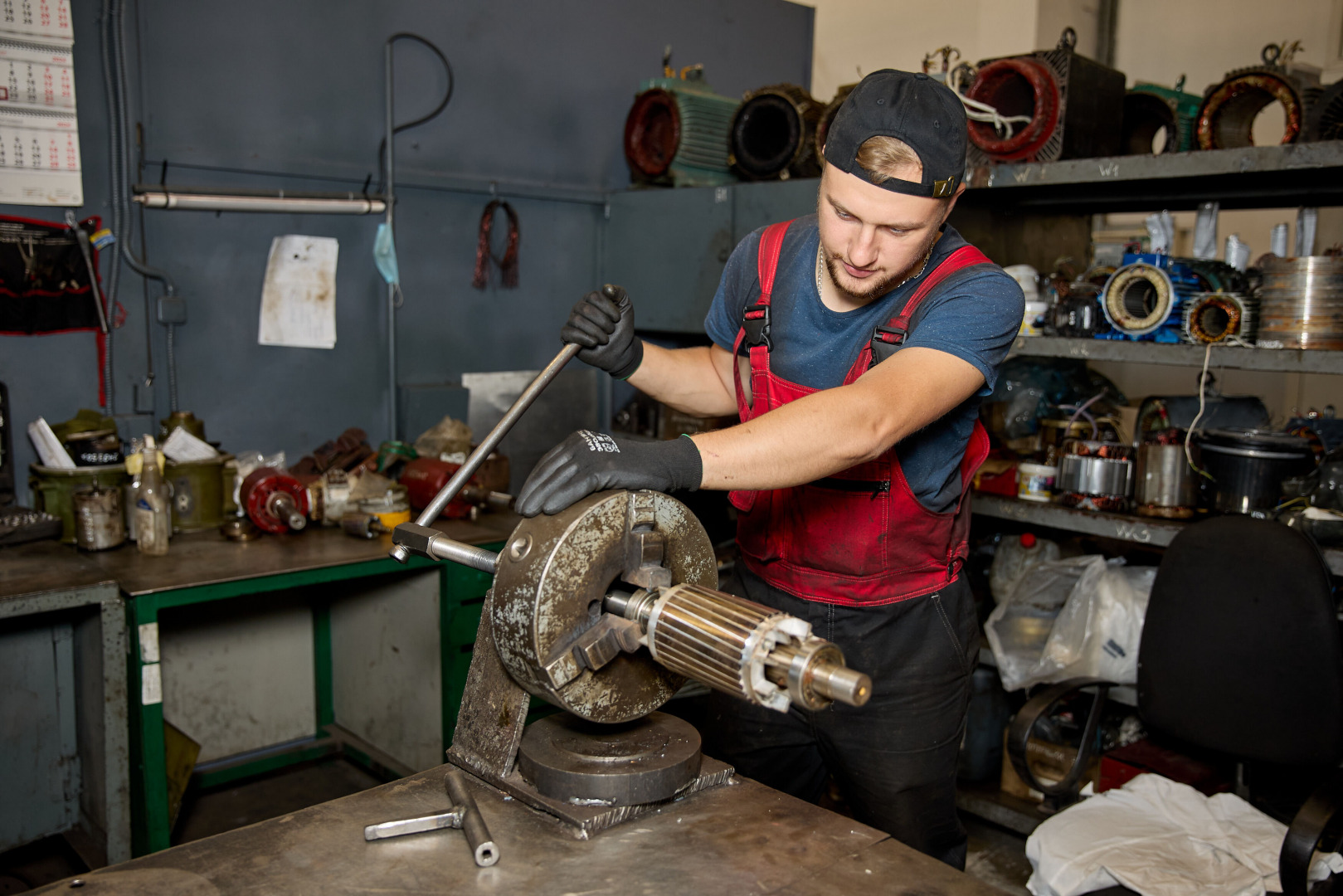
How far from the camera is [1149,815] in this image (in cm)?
192

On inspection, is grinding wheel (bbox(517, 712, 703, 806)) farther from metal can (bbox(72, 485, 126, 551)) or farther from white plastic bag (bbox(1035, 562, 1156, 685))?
metal can (bbox(72, 485, 126, 551))

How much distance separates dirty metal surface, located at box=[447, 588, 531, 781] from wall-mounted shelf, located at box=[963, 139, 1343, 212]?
168 centimetres

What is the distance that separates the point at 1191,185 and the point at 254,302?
8.26 ft

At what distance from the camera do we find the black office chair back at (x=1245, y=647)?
1.74m

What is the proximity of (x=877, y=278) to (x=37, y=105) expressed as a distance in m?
2.12

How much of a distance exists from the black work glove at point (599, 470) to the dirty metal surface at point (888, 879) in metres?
0.41

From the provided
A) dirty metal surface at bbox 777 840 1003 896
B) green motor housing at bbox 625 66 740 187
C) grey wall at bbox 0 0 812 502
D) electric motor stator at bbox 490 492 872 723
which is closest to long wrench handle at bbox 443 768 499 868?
electric motor stator at bbox 490 492 872 723

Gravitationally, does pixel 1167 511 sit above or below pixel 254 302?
below

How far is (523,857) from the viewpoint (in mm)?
993

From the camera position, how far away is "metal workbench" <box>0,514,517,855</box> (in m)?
2.02

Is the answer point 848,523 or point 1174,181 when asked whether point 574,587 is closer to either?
point 848,523

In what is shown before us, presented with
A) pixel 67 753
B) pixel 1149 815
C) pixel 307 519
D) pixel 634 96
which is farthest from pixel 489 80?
pixel 1149 815

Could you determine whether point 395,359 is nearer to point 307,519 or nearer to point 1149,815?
point 307,519

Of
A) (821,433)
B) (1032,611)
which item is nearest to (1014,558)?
(1032,611)
